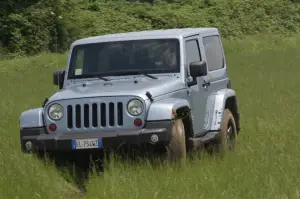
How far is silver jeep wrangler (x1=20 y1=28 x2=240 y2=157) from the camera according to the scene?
8.72m

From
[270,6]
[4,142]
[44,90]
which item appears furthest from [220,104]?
[270,6]

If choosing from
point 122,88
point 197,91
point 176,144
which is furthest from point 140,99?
point 197,91

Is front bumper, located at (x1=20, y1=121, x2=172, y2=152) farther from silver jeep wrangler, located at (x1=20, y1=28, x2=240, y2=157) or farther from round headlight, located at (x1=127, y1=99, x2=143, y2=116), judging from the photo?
round headlight, located at (x1=127, y1=99, x2=143, y2=116)

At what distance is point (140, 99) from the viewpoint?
8766mm

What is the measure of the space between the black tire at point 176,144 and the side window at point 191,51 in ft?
4.80

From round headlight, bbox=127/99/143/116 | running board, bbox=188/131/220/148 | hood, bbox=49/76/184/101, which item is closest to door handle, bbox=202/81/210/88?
running board, bbox=188/131/220/148

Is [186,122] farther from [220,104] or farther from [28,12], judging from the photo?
[28,12]

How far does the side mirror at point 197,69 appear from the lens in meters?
9.79

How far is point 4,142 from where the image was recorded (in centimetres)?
1066

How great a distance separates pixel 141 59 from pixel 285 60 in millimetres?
18526

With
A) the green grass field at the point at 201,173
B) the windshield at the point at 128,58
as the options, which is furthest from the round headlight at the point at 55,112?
the windshield at the point at 128,58

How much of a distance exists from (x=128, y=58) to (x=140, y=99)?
4.79 feet

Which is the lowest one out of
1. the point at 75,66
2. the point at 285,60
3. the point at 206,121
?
the point at 285,60

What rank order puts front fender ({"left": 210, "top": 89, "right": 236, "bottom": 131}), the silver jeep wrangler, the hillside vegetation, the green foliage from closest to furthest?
the hillside vegetation, the silver jeep wrangler, front fender ({"left": 210, "top": 89, "right": 236, "bottom": 131}), the green foliage
